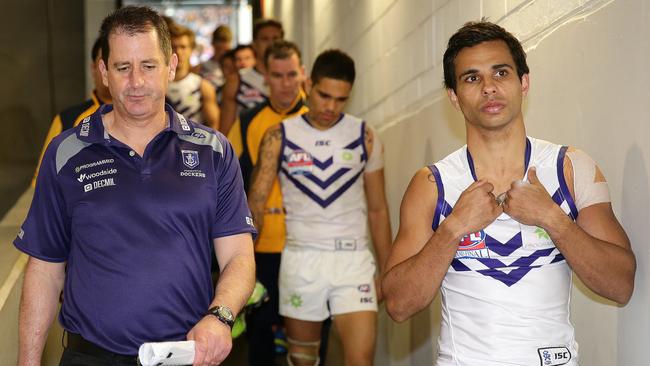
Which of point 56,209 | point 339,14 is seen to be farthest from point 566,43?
point 339,14

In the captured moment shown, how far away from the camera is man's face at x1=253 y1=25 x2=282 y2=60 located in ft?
30.1

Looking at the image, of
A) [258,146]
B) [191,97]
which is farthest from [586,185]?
[191,97]

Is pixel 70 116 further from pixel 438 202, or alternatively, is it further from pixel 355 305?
pixel 438 202

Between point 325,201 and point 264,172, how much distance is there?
37cm

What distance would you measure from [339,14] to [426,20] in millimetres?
3778

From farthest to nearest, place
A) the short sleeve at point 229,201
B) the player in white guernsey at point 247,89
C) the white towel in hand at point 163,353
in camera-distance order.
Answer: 1. the player in white guernsey at point 247,89
2. the short sleeve at point 229,201
3. the white towel in hand at point 163,353

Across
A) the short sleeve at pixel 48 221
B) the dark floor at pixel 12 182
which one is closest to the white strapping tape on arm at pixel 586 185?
the short sleeve at pixel 48 221

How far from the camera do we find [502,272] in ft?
10.8

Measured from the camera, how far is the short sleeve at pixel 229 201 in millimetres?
3549

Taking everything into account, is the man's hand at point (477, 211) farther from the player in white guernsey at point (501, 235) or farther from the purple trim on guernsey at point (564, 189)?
the purple trim on guernsey at point (564, 189)

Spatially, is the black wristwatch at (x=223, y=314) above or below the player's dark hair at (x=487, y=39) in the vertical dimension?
below

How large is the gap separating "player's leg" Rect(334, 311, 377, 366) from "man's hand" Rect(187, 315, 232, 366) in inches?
99.2

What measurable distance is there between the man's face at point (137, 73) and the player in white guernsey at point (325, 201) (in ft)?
7.95

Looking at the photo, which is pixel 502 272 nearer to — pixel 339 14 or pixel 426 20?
pixel 426 20
